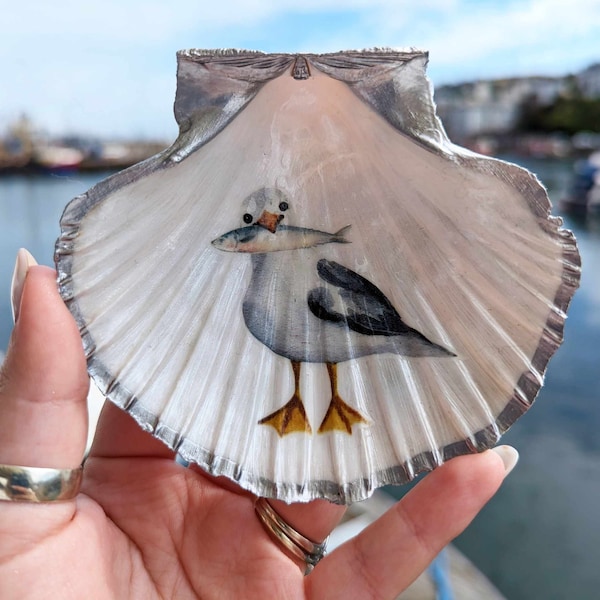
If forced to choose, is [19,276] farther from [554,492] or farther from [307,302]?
[554,492]

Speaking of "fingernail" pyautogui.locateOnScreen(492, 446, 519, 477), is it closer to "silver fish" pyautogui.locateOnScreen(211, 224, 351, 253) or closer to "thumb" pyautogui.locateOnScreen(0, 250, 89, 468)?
"silver fish" pyautogui.locateOnScreen(211, 224, 351, 253)

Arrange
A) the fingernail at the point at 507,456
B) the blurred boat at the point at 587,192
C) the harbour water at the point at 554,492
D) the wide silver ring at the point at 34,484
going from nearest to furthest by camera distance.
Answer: the wide silver ring at the point at 34,484, the fingernail at the point at 507,456, the harbour water at the point at 554,492, the blurred boat at the point at 587,192

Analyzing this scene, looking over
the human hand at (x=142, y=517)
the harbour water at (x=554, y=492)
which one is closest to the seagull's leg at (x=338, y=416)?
the human hand at (x=142, y=517)


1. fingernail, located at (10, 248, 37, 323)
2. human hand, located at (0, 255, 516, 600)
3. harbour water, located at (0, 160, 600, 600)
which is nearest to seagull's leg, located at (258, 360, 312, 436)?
human hand, located at (0, 255, 516, 600)

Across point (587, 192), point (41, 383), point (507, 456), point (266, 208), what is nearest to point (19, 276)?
point (41, 383)

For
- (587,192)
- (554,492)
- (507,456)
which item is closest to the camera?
(507,456)

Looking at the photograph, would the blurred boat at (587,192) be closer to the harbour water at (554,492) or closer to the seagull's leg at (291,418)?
the harbour water at (554,492)

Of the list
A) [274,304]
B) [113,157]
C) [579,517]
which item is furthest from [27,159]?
[579,517]

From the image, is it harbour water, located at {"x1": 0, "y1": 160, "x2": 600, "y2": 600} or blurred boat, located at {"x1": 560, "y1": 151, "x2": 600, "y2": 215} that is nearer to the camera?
harbour water, located at {"x1": 0, "y1": 160, "x2": 600, "y2": 600}
